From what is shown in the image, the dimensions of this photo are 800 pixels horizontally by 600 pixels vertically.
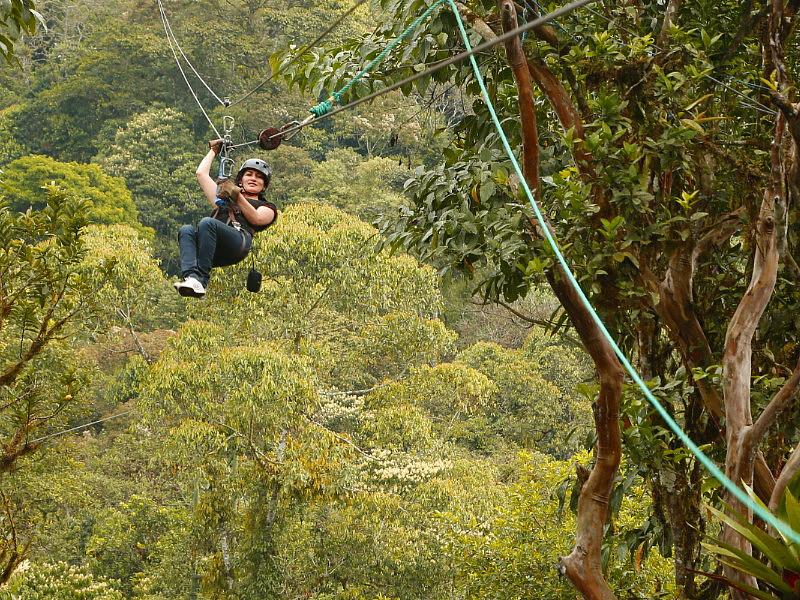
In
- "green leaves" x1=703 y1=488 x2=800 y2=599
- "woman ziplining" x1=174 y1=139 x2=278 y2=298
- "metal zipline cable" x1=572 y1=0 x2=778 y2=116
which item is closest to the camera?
"green leaves" x1=703 y1=488 x2=800 y2=599

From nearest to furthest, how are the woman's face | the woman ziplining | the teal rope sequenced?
the teal rope → the woman ziplining → the woman's face

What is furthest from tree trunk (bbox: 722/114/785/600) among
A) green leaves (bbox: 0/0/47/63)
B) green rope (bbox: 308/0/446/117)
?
green leaves (bbox: 0/0/47/63)

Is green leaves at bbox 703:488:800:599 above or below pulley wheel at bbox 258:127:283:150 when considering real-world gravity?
below

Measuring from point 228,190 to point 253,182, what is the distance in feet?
1.54

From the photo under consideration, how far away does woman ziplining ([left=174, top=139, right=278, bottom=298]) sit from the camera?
3.70m

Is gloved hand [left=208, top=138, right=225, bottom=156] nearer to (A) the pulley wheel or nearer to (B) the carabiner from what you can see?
(B) the carabiner

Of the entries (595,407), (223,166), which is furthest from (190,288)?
(595,407)

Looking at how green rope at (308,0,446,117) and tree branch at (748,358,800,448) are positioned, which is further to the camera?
green rope at (308,0,446,117)

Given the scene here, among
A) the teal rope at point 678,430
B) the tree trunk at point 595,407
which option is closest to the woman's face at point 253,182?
the tree trunk at point 595,407

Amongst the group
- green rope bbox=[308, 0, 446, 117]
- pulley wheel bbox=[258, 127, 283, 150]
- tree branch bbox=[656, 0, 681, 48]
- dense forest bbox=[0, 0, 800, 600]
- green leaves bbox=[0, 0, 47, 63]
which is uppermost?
tree branch bbox=[656, 0, 681, 48]

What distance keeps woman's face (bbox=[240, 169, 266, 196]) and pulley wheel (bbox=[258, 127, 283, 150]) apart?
0.22m

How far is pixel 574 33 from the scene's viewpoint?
12.5ft

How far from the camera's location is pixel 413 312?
11570 mm

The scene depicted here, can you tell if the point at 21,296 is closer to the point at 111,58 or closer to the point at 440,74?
the point at 440,74
